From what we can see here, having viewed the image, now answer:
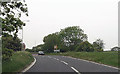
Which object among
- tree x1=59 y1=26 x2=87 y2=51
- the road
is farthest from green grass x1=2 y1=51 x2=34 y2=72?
tree x1=59 y1=26 x2=87 y2=51

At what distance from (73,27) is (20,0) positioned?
9784 centimetres

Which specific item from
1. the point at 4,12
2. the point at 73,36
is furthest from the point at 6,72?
the point at 73,36

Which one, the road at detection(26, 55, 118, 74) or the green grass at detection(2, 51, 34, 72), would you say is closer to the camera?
the road at detection(26, 55, 118, 74)

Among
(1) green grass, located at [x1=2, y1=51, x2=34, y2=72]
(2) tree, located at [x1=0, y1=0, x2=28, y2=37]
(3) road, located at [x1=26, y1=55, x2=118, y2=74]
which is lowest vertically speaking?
(3) road, located at [x1=26, y1=55, x2=118, y2=74]

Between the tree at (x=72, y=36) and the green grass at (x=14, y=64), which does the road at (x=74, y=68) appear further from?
the tree at (x=72, y=36)

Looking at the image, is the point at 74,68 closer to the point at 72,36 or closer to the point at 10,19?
the point at 10,19

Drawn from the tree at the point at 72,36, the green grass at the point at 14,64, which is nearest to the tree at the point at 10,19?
the green grass at the point at 14,64

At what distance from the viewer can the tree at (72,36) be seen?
108m

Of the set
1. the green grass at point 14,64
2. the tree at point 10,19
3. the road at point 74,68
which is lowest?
the road at point 74,68

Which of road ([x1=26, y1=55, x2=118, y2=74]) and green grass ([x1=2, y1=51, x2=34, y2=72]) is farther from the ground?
green grass ([x1=2, y1=51, x2=34, y2=72])

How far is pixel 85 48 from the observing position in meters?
79.8

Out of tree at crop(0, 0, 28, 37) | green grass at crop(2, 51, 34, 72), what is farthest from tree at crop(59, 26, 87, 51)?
tree at crop(0, 0, 28, 37)

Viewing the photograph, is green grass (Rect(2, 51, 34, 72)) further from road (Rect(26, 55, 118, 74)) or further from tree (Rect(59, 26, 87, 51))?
tree (Rect(59, 26, 87, 51))

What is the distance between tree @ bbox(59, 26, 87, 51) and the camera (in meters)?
108
